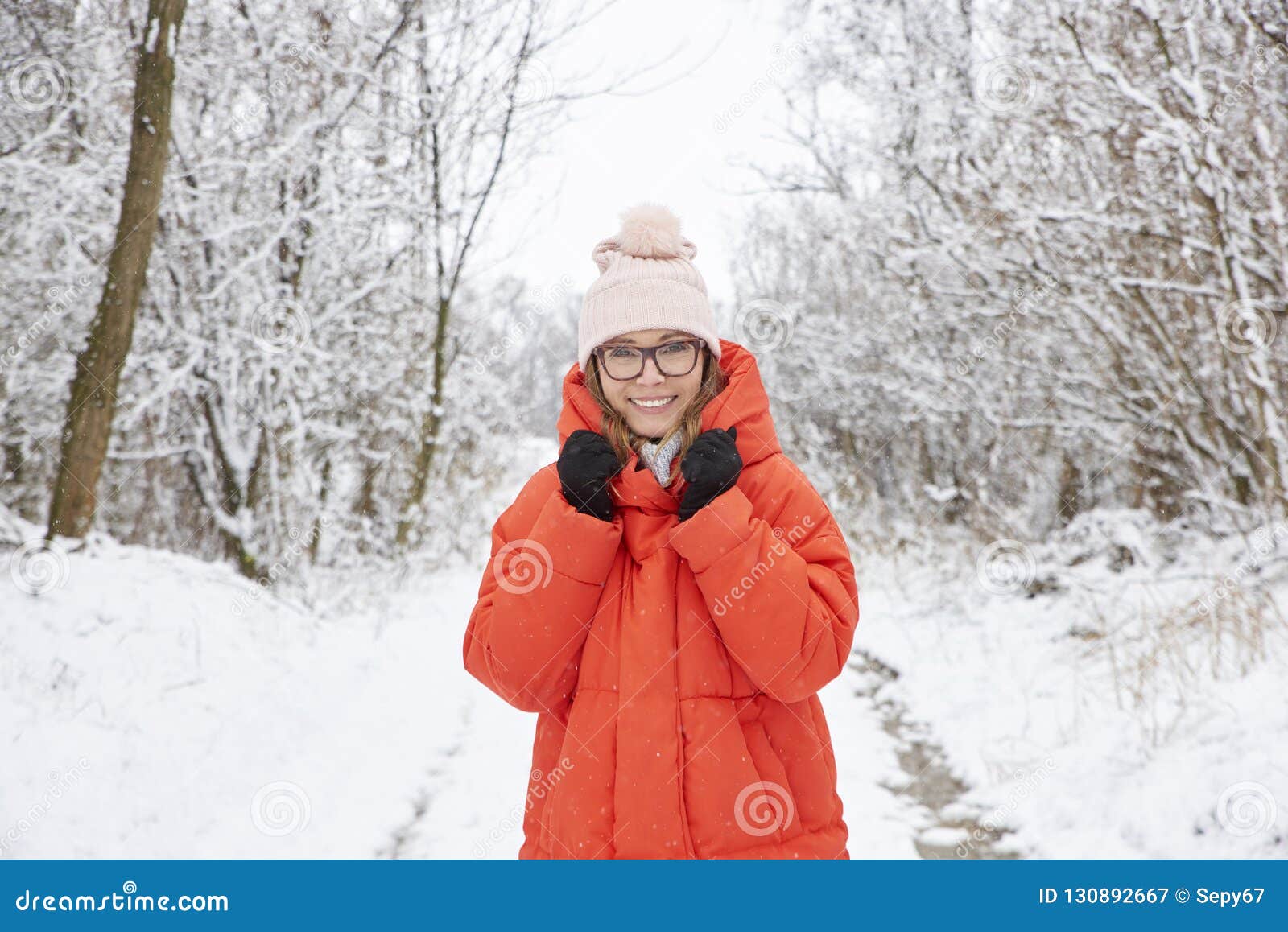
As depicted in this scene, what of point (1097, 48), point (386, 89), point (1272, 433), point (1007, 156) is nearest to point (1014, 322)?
point (1007, 156)

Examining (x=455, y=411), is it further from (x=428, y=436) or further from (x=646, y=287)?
(x=646, y=287)

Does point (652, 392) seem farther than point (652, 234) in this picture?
No

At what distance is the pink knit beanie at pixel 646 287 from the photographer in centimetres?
194

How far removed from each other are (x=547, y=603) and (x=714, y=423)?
21.7 inches

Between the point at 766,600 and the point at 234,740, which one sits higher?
the point at 766,600

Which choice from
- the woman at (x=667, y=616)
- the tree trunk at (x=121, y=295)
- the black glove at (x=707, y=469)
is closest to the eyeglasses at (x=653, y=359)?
the woman at (x=667, y=616)

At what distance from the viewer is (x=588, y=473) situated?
5.80 feet

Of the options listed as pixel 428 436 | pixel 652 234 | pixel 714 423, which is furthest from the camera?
pixel 428 436

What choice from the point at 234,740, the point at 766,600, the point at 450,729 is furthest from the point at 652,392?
the point at 450,729

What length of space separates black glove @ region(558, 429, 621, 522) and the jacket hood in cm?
5

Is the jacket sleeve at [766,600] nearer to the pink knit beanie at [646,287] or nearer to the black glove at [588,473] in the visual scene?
the black glove at [588,473]

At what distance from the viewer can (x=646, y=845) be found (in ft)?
5.42

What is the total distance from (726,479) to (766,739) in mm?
569

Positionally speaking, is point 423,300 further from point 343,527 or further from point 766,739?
point 766,739
